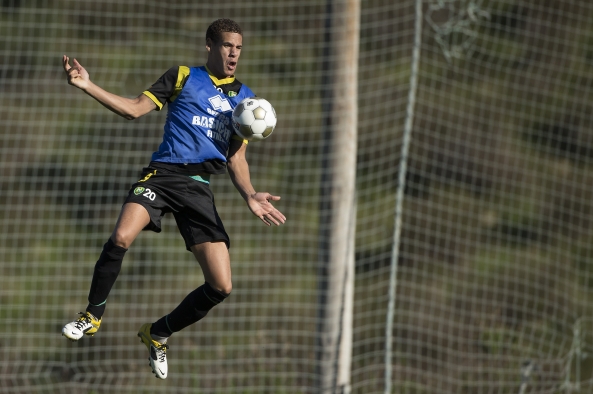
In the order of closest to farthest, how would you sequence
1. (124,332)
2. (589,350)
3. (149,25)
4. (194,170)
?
(194,170)
(589,350)
(124,332)
(149,25)

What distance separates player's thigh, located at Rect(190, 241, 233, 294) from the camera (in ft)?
17.5

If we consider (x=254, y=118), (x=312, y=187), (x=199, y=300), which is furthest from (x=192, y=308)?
(x=312, y=187)

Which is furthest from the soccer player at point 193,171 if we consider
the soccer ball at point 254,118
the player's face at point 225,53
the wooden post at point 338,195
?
the wooden post at point 338,195

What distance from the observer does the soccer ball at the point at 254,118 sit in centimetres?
520

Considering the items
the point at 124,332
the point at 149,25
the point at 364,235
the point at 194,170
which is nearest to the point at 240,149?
the point at 194,170

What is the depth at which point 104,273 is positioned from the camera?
16.9ft

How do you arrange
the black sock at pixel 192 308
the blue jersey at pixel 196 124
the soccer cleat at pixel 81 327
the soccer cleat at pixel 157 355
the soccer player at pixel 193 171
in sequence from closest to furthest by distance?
1. the soccer cleat at pixel 81 327
2. the soccer player at pixel 193 171
3. the blue jersey at pixel 196 124
4. the black sock at pixel 192 308
5. the soccer cleat at pixel 157 355

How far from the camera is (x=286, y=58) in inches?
421

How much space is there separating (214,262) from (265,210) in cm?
49

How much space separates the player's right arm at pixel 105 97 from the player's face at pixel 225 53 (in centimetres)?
43

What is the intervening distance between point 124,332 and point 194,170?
17.9ft

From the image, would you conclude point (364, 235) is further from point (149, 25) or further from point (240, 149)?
point (240, 149)

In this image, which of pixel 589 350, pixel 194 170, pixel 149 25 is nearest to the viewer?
pixel 194 170

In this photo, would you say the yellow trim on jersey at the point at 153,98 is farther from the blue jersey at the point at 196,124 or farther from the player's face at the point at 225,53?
the player's face at the point at 225,53
